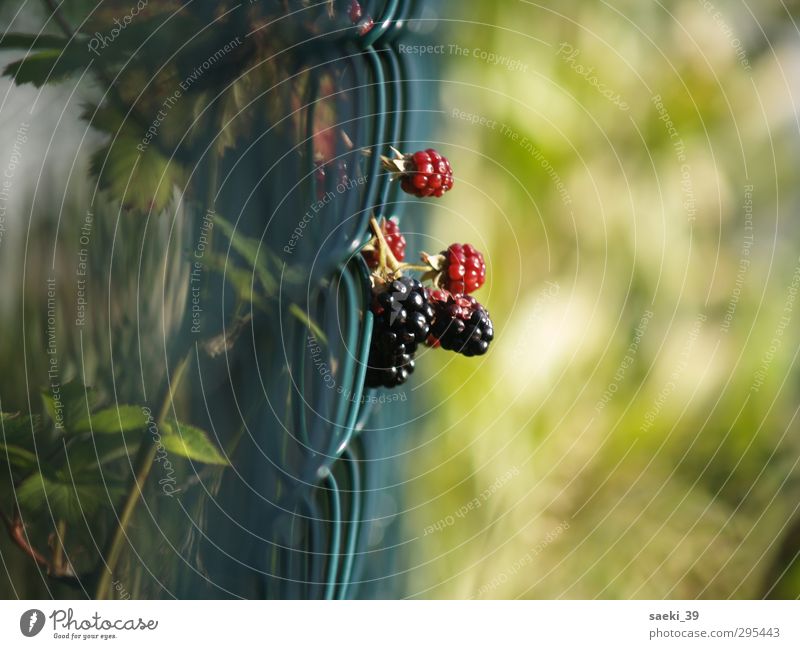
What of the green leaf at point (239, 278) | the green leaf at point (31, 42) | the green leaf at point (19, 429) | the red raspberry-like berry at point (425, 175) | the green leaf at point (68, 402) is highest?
the green leaf at point (31, 42)

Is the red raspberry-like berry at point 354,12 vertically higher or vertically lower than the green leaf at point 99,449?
higher

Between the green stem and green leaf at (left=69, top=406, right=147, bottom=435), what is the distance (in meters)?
0.02

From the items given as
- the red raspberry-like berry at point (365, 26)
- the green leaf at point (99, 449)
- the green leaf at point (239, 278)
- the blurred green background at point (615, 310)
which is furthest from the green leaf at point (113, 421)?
the red raspberry-like berry at point (365, 26)

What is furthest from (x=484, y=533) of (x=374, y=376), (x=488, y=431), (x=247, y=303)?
(x=247, y=303)

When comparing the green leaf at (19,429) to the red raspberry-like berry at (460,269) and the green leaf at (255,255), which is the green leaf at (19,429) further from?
the red raspberry-like berry at (460,269)

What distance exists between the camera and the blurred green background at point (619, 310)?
885mm

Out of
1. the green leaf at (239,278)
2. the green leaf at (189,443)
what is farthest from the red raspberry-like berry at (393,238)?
the green leaf at (189,443)

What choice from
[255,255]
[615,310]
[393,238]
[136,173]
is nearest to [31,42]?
[136,173]

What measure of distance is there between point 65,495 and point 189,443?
13 cm

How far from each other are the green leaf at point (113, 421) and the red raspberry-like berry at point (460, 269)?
1.05 ft

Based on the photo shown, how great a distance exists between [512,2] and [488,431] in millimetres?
455

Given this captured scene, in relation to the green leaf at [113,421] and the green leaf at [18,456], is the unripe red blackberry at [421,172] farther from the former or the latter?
the green leaf at [18,456]

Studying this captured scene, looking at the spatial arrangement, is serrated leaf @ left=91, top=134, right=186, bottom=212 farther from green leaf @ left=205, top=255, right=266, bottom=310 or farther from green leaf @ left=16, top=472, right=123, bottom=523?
green leaf @ left=16, top=472, right=123, bottom=523

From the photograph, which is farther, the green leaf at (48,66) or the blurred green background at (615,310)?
the blurred green background at (615,310)
